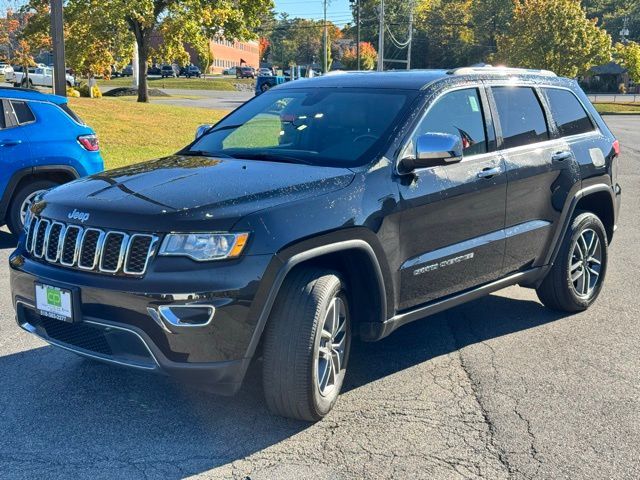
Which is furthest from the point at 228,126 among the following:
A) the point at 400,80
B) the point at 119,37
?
the point at 119,37

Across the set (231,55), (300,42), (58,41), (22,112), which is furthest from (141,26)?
(300,42)

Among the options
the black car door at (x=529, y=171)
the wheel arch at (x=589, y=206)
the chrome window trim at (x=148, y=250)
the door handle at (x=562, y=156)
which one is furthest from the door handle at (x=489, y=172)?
the chrome window trim at (x=148, y=250)

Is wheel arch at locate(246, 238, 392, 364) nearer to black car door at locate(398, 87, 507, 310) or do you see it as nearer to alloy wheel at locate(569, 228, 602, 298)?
black car door at locate(398, 87, 507, 310)

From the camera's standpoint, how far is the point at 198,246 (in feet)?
11.3

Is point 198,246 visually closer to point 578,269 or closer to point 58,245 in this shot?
point 58,245

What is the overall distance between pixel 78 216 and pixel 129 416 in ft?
3.58

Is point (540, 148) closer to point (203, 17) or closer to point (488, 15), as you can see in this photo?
point (203, 17)

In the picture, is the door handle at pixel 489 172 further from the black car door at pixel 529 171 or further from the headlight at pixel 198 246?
the headlight at pixel 198 246

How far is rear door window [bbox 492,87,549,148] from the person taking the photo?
5172mm

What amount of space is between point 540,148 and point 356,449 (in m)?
2.76

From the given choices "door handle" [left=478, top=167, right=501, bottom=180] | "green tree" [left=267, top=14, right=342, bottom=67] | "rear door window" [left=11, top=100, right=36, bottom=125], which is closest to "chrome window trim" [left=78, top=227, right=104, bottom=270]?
"door handle" [left=478, top=167, right=501, bottom=180]

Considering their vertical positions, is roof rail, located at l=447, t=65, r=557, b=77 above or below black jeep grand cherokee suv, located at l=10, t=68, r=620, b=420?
above

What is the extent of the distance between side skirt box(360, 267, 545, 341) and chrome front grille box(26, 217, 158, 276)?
54.6 inches

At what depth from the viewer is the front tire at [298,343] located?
3.65 m
